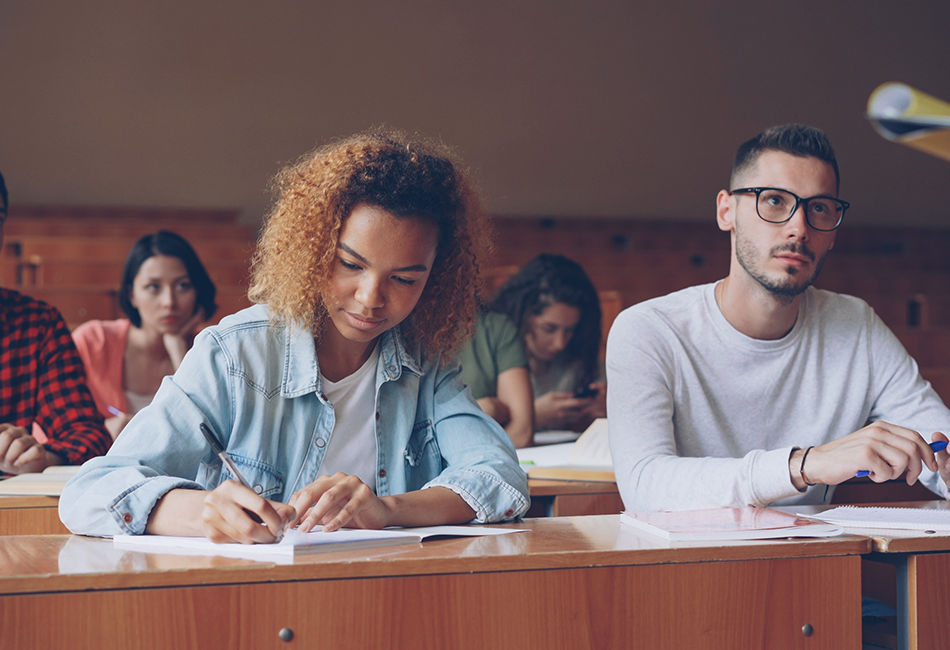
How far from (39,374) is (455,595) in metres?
1.28

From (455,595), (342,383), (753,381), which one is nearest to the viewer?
(455,595)

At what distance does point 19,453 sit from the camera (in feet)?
4.93

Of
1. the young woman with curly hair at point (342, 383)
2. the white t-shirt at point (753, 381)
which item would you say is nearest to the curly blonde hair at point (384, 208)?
the young woman with curly hair at point (342, 383)

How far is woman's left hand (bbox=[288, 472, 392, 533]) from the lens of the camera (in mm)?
928

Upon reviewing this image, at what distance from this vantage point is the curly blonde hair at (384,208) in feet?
3.71

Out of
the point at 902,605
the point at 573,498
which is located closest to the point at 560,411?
the point at 573,498

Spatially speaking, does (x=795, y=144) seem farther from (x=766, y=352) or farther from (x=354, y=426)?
(x=354, y=426)

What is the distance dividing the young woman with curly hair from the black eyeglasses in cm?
45

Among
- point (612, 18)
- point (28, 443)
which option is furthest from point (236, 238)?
point (28, 443)

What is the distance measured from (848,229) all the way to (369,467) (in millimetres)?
7161

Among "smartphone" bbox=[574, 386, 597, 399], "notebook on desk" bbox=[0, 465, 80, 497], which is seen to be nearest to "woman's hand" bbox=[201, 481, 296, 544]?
"notebook on desk" bbox=[0, 465, 80, 497]

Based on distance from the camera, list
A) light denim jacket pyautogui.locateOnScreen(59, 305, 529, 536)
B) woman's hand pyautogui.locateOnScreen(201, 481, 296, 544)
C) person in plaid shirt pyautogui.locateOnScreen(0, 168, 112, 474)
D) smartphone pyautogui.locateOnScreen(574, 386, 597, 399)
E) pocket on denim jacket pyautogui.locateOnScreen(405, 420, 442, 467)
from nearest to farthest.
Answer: woman's hand pyautogui.locateOnScreen(201, 481, 296, 544) < light denim jacket pyautogui.locateOnScreen(59, 305, 529, 536) < pocket on denim jacket pyautogui.locateOnScreen(405, 420, 442, 467) < person in plaid shirt pyautogui.locateOnScreen(0, 168, 112, 474) < smartphone pyautogui.locateOnScreen(574, 386, 597, 399)

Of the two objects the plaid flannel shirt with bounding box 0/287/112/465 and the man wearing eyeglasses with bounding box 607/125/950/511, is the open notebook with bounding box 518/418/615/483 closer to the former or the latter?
the man wearing eyeglasses with bounding box 607/125/950/511

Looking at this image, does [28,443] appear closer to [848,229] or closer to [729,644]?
[729,644]
